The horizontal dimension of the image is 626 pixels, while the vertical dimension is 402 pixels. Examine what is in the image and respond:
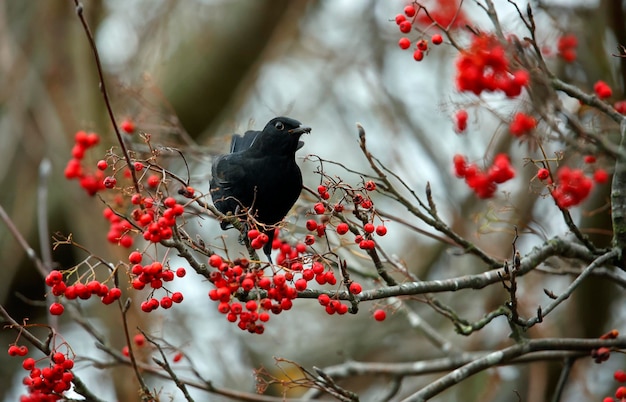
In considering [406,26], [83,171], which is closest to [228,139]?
[83,171]

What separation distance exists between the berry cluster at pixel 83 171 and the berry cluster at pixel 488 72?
2047 mm

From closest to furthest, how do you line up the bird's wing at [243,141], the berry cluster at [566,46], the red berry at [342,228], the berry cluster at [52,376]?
the berry cluster at [52,376] → the red berry at [342,228] → the berry cluster at [566,46] → the bird's wing at [243,141]

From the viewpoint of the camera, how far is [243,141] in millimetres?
4039

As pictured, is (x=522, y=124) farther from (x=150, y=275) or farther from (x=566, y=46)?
(x=566, y=46)

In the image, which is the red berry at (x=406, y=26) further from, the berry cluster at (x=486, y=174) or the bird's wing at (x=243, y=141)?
the bird's wing at (x=243, y=141)

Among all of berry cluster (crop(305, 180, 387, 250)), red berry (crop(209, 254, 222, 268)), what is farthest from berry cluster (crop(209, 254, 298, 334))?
berry cluster (crop(305, 180, 387, 250))

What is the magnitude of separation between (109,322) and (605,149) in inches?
150

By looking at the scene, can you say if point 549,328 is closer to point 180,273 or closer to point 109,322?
point 109,322

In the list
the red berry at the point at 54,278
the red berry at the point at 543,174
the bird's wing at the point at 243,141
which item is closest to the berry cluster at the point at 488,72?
the red berry at the point at 543,174

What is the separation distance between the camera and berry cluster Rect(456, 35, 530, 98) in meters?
2.28

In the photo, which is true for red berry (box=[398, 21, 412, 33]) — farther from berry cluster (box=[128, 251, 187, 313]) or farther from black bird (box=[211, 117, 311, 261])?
berry cluster (box=[128, 251, 187, 313])

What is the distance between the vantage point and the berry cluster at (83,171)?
3650mm

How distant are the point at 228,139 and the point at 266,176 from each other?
0.84 m

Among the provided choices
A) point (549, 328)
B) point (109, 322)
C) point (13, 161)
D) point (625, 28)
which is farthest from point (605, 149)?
point (13, 161)
